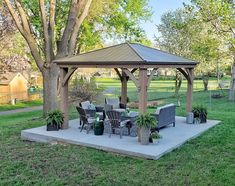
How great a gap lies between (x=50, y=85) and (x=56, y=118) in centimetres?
369

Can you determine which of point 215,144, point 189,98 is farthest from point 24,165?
point 189,98

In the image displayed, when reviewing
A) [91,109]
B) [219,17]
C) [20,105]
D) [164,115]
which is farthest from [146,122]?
[20,105]

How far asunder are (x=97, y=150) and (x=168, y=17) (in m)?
23.8

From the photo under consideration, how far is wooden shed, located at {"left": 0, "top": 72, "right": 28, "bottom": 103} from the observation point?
1180 inches

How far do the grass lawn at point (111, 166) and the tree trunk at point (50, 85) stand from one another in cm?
459

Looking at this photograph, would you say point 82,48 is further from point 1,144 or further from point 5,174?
point 5,174

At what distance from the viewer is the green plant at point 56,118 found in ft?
32.9

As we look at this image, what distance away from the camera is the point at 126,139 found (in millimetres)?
8930

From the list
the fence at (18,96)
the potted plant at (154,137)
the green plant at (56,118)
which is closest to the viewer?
the potted plant at (154,137)

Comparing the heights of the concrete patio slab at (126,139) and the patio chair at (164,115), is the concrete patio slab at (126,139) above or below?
below

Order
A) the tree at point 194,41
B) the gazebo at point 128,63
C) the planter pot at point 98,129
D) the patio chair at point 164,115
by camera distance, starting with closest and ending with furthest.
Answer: the gazebo at point 128,63
the planter pot at point 98,129
the patio chair at point 164,115
the tree at point 194,41

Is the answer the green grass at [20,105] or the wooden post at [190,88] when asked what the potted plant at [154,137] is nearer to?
the wooden post at [190,88]

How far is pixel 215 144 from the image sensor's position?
8.65m

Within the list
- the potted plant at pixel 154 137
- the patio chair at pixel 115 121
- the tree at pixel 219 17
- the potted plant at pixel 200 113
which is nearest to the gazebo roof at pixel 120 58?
the patio chair at pixel 115 121
